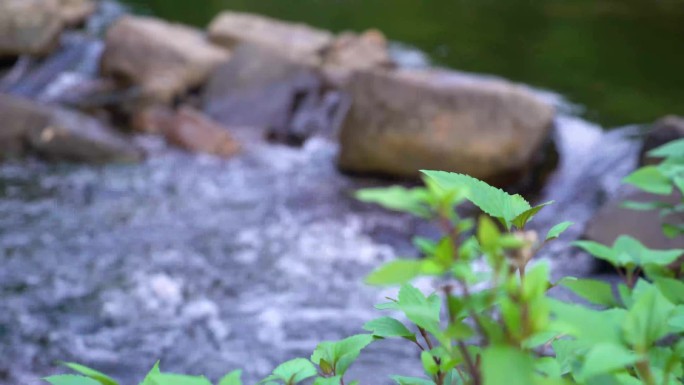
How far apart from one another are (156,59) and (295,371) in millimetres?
7312

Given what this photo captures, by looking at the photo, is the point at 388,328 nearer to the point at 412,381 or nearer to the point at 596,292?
the point at 412,381

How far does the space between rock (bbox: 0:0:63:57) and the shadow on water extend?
263 cm

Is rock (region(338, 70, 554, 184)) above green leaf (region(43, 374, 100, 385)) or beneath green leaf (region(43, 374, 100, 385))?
beneath

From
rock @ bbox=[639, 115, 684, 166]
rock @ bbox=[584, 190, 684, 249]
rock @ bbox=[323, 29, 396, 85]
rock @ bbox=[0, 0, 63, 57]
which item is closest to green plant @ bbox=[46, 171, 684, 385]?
rock @ bbox=[584, 190, 684, 249]

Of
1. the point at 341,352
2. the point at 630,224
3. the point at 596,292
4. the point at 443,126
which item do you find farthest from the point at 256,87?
the point at 341,352

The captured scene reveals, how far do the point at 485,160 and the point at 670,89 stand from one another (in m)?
4.26

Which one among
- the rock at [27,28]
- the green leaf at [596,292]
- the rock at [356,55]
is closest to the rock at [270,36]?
the rock at [356,55]

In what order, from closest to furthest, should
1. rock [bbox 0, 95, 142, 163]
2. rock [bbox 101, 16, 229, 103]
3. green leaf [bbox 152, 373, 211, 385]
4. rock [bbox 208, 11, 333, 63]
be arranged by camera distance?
green leaf [bbox 152, 373, 211, 385]
rock [bbox 0, 95, 142, 163]
rock [bbox 101, 16, 229, 103]
rock [bbox 208, 11, 333, 63]

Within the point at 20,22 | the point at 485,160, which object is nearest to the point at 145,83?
the point at 20,22

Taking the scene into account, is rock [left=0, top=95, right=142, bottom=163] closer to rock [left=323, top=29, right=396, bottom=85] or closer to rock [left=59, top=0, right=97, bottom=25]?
rock [left=323, top=29, right=396, bottom=85]

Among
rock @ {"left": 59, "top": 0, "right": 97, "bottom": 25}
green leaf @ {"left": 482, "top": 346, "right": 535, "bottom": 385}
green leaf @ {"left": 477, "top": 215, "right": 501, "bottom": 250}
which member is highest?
green leaf @ {"left": 477, "top": 215, "right": 501, "bottom": 250}

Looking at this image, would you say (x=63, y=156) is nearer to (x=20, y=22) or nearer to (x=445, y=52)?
(x=20, y=22)

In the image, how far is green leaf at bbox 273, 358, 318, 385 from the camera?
0.86 metres

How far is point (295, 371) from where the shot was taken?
2.82ft
